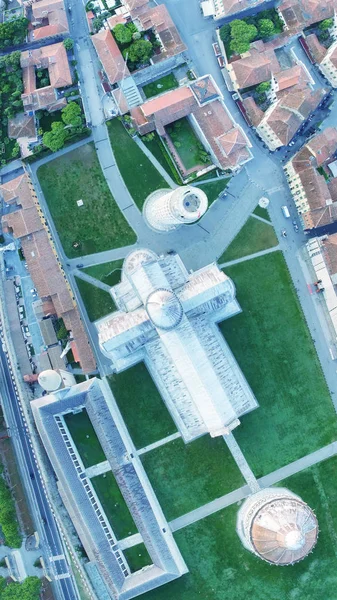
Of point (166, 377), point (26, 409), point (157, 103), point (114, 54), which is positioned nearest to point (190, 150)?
point (157, 103)

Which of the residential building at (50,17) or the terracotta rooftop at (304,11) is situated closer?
the residential building at (50,17)

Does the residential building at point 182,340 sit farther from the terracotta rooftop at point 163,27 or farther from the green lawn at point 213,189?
the terracotta rooftop at point 163,27

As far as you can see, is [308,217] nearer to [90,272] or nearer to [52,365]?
[90,272]

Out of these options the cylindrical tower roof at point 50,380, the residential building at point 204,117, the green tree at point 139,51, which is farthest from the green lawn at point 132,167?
the cylindrical tower roof at point 50,380

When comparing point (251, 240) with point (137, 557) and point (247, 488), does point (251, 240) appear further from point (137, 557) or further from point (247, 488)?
point (137, 557)

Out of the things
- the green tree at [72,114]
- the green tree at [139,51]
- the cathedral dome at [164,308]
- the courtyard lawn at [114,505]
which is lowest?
the courtyard lawn at [114,505]

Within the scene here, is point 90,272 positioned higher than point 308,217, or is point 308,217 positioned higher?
point 90,272
